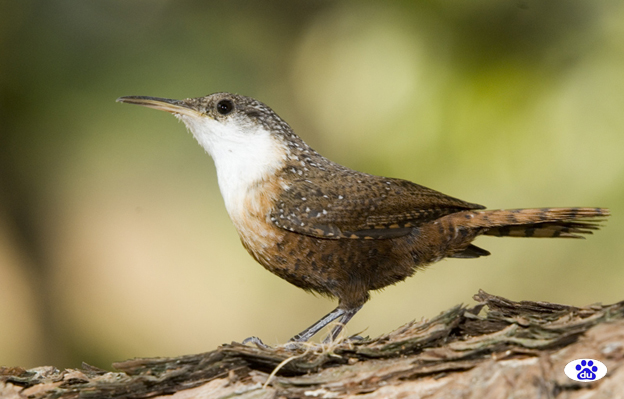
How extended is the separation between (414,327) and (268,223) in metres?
1.01

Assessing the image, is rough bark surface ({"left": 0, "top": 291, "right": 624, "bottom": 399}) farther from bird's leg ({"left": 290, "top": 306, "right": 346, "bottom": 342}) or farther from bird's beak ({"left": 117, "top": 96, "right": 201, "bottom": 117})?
bird's beak ({"left": 117, "top": 96, "right": 201, "bottom": 117})

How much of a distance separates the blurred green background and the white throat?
6.09 feet

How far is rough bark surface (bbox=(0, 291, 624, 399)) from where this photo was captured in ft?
6.72

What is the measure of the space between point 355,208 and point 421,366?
1.11 meters

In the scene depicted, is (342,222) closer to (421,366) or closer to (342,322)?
(342,322)

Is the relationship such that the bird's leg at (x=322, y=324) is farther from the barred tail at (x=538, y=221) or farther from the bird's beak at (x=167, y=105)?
the bird's beak at (x=167, y=105)

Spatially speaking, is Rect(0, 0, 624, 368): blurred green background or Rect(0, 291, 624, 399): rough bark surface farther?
Rect(0, 0, 624, 368): blurred green background

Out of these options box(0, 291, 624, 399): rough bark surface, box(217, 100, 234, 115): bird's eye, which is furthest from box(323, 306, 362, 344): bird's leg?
box(217, 100, 234, 115): bird's eye

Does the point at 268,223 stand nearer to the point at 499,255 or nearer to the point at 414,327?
the point at 414,327

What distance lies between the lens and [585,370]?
199cm

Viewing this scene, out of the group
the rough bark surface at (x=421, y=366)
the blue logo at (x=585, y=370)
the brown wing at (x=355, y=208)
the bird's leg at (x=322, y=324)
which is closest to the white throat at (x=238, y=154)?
the brown wing at (x=355, y=208)

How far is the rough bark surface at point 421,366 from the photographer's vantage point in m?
2.05

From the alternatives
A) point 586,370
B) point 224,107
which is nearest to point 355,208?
point 224,107

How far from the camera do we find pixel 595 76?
16.1 ft
